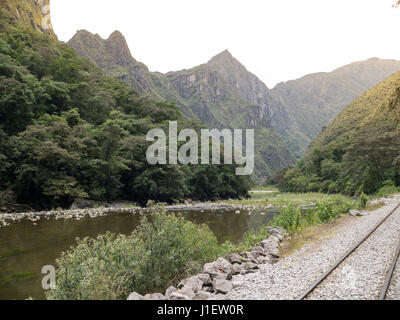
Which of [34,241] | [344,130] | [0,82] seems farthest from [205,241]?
[344,130]

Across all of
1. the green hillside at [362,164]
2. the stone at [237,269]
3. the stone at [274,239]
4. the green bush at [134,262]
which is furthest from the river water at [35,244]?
the green hillside at [362,164]

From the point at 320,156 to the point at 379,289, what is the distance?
71158mm

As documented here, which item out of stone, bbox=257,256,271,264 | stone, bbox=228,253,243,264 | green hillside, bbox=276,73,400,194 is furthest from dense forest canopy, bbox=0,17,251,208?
stone, bbox=257,256,271,264

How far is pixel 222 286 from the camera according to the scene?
7.24 meters

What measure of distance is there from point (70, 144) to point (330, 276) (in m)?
32.6

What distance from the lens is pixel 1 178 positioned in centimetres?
3059

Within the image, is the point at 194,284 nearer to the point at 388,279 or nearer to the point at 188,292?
the point at 188,292

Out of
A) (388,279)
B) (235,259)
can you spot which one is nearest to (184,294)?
(235,259)

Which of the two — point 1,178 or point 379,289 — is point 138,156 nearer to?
point 1,178

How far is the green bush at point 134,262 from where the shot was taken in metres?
6.18

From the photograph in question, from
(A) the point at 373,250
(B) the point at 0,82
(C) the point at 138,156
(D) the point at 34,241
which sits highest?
(B) the point at 0,82

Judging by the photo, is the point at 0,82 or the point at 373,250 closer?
the point at 373,250

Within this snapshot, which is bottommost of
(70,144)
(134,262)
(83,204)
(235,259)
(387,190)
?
(83,204)

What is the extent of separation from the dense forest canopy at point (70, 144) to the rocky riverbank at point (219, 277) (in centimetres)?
2610
